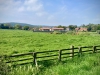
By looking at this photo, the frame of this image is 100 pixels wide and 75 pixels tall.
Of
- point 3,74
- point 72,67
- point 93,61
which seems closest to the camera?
point 3,74

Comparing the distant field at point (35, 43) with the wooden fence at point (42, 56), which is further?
the distant field at point (35, 43)

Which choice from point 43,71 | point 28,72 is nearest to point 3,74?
point 28,72

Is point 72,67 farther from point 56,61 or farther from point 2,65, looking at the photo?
point 2,65

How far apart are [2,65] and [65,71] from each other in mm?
3678

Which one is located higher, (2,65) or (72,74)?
(2,65)

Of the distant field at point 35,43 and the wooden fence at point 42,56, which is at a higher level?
the wooden fence at point 42,56

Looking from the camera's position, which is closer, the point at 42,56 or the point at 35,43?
the point at 42,56

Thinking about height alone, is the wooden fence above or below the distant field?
above

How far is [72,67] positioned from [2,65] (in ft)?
14.6

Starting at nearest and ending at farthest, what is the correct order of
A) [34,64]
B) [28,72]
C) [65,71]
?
1. [28,72]
2. [65,71]
3. [34,64]

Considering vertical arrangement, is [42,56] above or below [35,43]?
above

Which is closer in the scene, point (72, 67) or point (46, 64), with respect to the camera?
point (72, 67)

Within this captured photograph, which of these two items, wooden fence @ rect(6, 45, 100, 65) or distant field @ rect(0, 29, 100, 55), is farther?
distant field @ rect(0, 29, 100, 55)

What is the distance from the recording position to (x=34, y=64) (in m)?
10.2
